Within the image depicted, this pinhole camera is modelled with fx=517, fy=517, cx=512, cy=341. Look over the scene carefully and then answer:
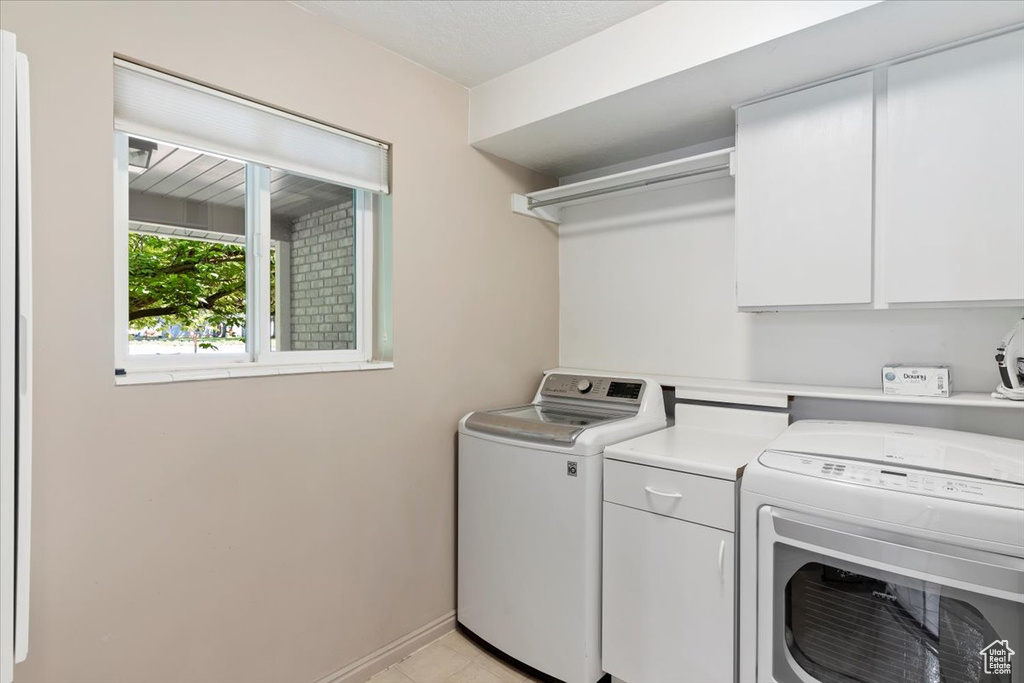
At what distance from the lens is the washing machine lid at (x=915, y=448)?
1378 mm

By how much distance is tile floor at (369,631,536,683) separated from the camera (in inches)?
81.0

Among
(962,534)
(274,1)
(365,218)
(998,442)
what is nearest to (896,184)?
(998,442)

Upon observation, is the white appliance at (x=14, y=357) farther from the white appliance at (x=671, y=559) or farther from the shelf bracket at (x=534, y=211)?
the shelf bracket at (x=534, y=211)

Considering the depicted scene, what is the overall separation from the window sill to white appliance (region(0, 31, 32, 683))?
68cm

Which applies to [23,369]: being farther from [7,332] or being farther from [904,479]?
[904,479]

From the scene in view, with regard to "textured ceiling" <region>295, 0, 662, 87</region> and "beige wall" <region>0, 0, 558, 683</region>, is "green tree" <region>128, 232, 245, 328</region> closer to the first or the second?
"beige wall" <region>0, 0, 558, 683</region>

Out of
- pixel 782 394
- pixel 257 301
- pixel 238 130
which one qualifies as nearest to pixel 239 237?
pixel 257 301

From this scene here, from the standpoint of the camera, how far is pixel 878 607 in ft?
4.53

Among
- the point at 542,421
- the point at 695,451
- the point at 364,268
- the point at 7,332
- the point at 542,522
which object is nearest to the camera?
the point at 7,332

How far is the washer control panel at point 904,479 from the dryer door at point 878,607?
12cm

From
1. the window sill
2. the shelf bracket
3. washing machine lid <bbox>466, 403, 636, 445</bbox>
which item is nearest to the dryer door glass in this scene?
washing machine lid <bbox>466, 403, 636, 445</bbox>

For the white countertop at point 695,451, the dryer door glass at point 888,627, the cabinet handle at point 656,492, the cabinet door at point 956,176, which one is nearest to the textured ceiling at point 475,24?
the cabinet door at point 956,176

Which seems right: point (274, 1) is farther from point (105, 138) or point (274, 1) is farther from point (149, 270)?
point (149, 270)

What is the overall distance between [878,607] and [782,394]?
0.86 m
